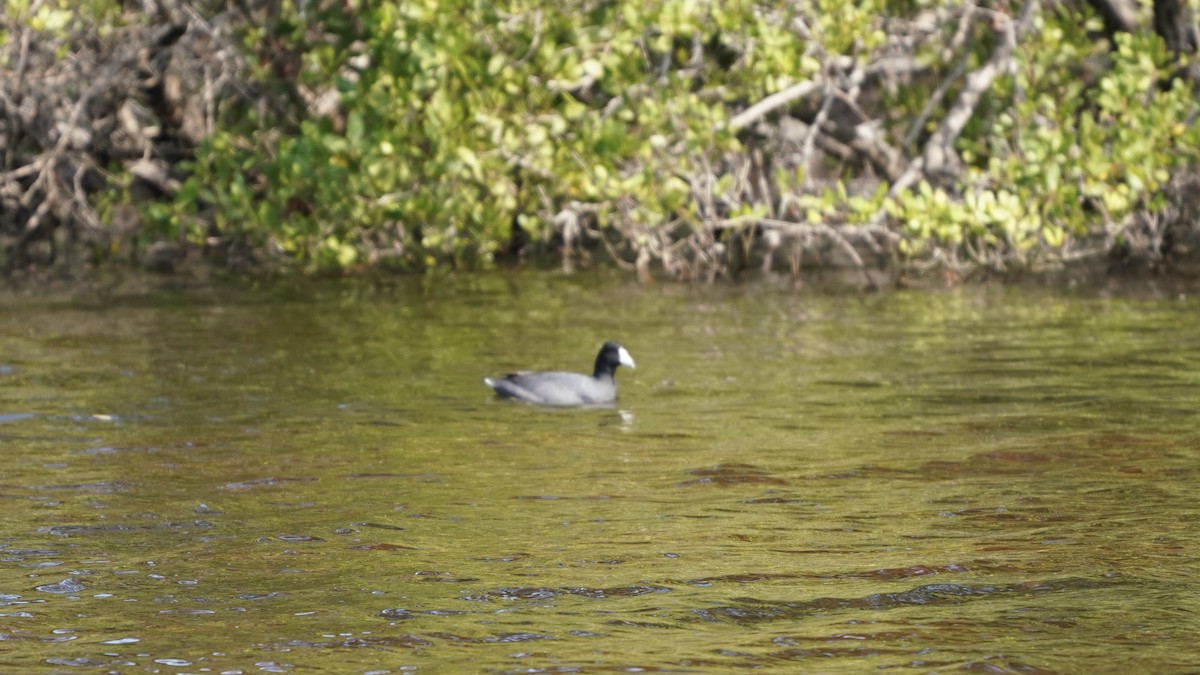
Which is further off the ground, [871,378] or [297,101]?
[297,101]

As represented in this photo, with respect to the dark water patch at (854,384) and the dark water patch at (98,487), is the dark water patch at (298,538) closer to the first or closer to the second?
the dark water patch at (98,487)

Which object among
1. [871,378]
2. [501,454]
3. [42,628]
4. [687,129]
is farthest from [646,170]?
[42,628]

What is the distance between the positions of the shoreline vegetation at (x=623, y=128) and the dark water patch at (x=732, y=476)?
6304 millimetres

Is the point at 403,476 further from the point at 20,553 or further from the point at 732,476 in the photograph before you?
the point at 20,553

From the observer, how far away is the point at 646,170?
1538 centimetres

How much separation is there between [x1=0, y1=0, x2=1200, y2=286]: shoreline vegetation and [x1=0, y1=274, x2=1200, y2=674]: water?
1265 millimetres

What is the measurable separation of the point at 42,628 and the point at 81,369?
683 centimetres

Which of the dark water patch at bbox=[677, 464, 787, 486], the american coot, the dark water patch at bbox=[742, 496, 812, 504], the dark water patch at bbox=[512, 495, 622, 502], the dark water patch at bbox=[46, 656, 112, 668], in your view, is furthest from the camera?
the american coot

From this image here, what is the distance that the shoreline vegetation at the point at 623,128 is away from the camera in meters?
15.5

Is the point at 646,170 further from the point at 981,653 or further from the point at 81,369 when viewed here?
the point at 981,653

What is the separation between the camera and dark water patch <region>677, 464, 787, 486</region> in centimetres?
885

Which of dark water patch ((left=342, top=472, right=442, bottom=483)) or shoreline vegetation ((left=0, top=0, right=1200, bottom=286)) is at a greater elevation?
shoreline vegetation ((left=0, top=0, right=1200, bottom=286))

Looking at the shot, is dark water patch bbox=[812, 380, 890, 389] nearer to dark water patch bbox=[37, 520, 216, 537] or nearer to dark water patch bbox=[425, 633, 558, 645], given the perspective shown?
dark water patch bbox=[37, 520, 216, 537]

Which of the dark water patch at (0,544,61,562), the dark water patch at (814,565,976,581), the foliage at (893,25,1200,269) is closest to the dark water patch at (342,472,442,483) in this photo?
the dark water patch at (0,544,61,562)
